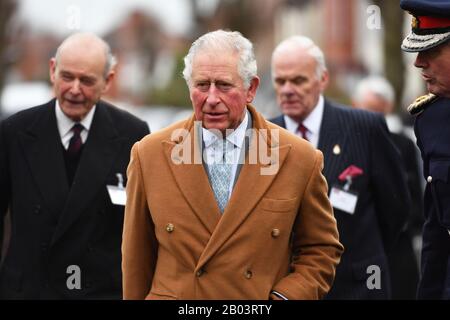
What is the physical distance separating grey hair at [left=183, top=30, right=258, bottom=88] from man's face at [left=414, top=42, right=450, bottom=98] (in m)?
0.90

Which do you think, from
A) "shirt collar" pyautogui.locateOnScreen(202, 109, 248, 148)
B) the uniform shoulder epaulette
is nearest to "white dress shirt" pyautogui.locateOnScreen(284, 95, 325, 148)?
the uniform shoulder epaulette

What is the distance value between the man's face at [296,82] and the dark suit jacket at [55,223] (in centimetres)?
143

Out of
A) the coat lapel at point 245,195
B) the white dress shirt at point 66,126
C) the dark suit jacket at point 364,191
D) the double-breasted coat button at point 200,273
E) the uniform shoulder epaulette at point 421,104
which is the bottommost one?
the dark suit jacket at point 364,191

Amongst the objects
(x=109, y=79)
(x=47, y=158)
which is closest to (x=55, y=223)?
(x=47, y=158)

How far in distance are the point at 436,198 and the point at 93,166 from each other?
7.40 ft

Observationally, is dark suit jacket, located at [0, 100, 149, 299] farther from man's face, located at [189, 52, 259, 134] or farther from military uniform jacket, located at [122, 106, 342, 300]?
man's face, located at [189, 52, 259, 134]

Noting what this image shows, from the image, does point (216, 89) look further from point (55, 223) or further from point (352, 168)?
point (352, 168)

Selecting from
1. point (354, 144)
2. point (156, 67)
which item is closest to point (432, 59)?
point (354, 144)

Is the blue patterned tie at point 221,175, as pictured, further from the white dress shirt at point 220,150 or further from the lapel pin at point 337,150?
the lapel pin at point 337,150

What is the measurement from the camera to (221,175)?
5469mm

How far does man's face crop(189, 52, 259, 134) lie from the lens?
536cm

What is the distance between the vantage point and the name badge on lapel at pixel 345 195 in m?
7.63

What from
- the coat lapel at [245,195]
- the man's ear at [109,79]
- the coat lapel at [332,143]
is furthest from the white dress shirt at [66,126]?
the coat lapel at [245,195]
